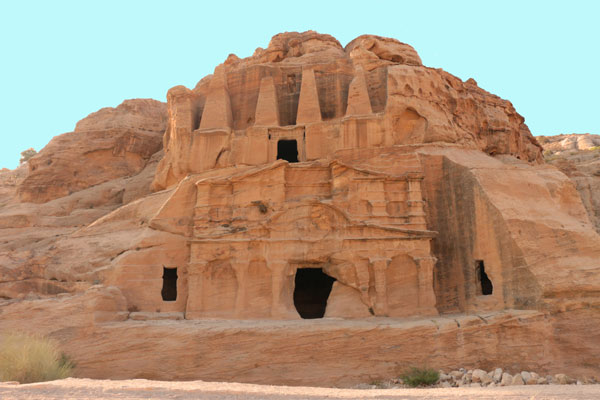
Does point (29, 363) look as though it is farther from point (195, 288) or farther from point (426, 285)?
point (426, 285)

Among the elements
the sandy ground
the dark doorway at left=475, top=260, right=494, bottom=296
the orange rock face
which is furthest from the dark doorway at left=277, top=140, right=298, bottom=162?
the sandy ground

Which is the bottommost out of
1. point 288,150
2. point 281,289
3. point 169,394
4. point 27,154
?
point 169,394

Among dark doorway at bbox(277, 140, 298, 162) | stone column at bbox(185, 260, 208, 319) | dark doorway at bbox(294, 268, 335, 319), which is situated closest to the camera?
stone column at bbox(185, 260, 208, 319)

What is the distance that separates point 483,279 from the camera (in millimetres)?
19922

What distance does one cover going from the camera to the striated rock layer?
53.1 feet

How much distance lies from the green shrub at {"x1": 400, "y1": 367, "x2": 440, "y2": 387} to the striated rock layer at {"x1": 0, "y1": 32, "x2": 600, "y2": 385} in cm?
70

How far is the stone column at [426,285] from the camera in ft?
62.5

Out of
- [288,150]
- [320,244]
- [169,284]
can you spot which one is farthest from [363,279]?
[288,150]

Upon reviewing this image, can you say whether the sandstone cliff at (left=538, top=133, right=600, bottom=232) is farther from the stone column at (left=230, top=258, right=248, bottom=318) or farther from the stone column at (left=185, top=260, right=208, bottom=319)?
the stone column at (left=185, top=260, right=208, bottom=319)

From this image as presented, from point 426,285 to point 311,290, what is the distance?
6545mm

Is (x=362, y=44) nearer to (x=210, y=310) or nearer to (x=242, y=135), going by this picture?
(x=242, y=135)

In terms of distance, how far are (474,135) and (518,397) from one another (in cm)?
2053

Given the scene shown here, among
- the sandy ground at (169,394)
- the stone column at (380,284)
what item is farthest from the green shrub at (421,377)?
the sandy ground at (169,394)

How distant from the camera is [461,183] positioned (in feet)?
67.9
